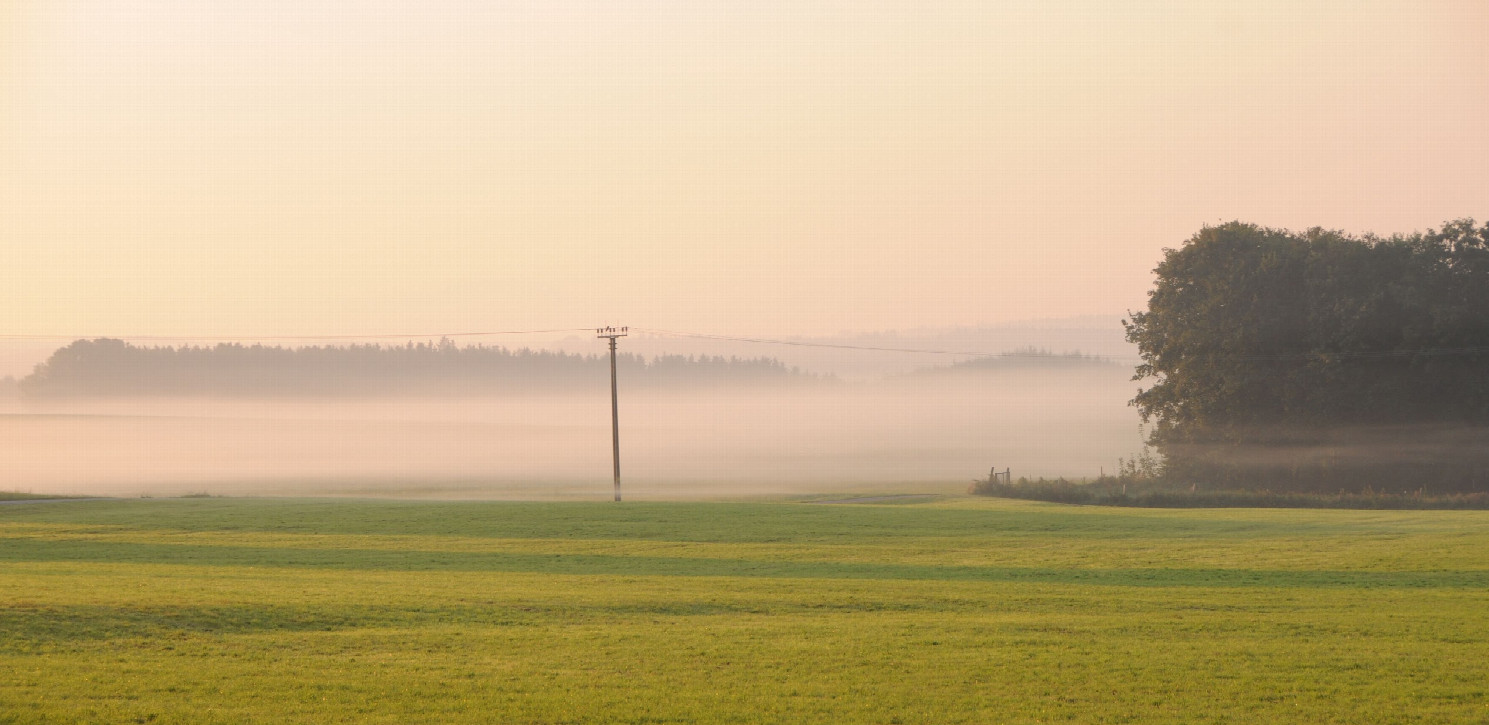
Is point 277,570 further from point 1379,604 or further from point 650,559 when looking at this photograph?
point 1379,604

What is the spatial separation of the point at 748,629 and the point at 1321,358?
61718 mm

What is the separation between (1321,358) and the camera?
2884 inches

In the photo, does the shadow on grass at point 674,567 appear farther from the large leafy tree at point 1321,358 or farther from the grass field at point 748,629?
the large leafy tree at point 1321,358

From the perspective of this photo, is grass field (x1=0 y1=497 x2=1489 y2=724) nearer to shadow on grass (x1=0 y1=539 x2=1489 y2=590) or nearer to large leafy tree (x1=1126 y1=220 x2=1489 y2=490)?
shadow on grass (x1=0 y1=539 x2=1489 y2=590)

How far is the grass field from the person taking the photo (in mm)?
16484

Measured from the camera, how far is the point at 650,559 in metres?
34.2

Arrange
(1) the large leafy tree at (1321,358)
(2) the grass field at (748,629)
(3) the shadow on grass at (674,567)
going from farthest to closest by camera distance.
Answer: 1. (1) the large leafy tree at (1321,358)
2. (3) the shadow on grass at (674,567)
3. (2) the grass field at (748,629)

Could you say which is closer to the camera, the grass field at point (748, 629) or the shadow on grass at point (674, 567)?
the grass field at point (748, 629)

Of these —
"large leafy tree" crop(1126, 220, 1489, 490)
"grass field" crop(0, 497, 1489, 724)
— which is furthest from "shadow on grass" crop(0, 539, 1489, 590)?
"large leafy tree" crop(1126, 220, 1489, 490)

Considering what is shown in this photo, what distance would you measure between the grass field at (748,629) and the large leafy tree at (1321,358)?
3542cm

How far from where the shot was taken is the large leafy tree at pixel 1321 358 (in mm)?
71438

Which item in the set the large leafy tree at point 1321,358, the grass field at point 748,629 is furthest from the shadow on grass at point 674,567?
the large leafy tree at point 1321,358

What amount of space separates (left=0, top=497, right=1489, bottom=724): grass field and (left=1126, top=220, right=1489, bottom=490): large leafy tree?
35.4 m

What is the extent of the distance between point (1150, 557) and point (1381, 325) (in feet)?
154
